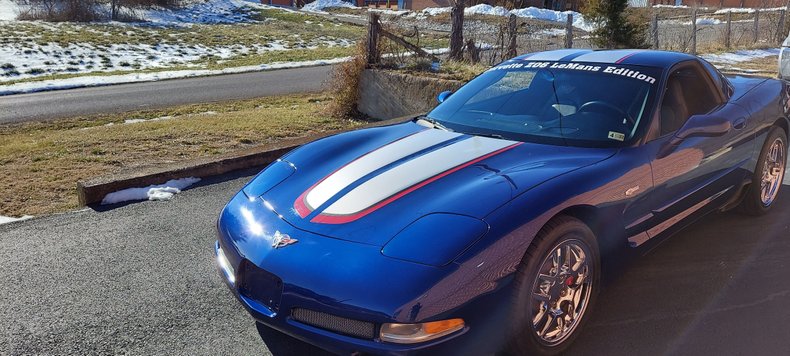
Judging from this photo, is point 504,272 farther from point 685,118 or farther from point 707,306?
point 685,118

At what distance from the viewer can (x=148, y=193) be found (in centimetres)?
510

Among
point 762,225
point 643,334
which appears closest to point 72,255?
point 643,334

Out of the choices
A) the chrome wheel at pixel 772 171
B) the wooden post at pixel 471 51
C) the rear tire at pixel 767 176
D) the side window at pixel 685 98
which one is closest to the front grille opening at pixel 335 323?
the side window at pixel 685 98

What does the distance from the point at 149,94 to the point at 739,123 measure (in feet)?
39.9

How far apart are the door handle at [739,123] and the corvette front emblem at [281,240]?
9.83 feet

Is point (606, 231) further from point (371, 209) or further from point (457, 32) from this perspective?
point (457, 32)

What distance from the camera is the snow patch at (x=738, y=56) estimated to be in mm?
16297

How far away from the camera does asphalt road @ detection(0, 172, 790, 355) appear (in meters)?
2.89

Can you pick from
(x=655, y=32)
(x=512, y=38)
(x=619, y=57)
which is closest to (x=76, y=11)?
(x=512, y=38)

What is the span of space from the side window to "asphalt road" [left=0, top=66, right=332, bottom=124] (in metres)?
10.0

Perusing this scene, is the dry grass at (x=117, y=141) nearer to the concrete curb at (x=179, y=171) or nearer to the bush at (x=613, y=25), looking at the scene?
the concrete curb at (x=179, y=171)

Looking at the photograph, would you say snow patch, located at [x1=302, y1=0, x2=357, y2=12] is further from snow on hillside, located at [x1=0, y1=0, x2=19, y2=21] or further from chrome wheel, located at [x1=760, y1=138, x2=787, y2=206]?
chrome wheel, located at [x1=760, y1=138, x2=787, y2=206]

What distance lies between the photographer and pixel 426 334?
7.28 ft

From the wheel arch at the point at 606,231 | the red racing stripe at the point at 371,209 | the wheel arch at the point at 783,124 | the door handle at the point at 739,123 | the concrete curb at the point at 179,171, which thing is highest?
the door handle at the point at 739,123
